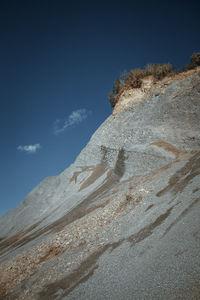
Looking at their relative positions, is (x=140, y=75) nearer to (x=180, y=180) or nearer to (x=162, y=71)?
(x=162, y=71)

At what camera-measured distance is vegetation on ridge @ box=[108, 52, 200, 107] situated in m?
31.4

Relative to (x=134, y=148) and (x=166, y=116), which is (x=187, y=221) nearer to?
(x=134, y=148)

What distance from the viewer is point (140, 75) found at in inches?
Answer: 1468

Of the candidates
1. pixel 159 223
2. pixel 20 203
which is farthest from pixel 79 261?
pixel 20 203

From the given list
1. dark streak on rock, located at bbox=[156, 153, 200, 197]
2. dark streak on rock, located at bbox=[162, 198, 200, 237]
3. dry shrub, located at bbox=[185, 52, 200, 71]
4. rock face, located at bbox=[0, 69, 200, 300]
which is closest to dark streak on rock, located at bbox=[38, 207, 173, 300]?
rock face, located at bbox=[0, 69, 200, 300]

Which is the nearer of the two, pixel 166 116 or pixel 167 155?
pixel 167 155

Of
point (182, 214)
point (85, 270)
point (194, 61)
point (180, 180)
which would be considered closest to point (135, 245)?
point (85, 270)

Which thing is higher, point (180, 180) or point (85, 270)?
point (85, 270)

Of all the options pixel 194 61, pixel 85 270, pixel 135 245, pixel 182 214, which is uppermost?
pixel 194 61

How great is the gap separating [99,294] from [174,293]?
284 centimetres

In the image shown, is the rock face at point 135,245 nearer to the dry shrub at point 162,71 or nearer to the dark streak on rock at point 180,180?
the dark streak on rock at point 180,180

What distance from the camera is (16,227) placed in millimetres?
32969

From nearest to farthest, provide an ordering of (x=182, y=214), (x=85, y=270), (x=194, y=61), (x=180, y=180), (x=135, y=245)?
(x=85, y=270) → (x=135, y=245) → (x=182, y=214) → (x=180, y=180) → (x=194, y=61)

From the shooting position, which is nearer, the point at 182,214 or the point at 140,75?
the point at 182,214
